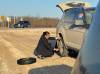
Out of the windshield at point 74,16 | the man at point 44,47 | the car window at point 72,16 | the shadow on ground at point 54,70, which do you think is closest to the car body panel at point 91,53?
the shadow on ground at point 54,70

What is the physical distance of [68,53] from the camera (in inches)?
558

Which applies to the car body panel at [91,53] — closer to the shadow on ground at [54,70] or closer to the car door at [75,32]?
the shadow on ground at [54,70]

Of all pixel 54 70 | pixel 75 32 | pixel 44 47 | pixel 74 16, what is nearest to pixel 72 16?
pixel 74 16

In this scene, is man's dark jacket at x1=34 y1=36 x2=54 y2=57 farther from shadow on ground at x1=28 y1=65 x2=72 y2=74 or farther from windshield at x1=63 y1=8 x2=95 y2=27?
shadow on ground at x1=28 y1=65 x2=72 y2=74

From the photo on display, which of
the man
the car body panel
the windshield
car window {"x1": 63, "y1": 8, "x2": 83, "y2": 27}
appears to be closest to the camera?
the car body panel

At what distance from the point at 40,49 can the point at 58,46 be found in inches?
32.1

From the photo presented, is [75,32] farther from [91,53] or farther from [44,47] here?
[91,53]

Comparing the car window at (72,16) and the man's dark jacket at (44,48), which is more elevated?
the car window at (72,16)

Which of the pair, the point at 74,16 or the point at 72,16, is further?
the point at 72,16

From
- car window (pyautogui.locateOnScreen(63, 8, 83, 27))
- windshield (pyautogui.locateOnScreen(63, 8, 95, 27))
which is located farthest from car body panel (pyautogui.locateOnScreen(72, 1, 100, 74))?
car window (pyautogui.locateOnScreen(63, 8, 83, 27))

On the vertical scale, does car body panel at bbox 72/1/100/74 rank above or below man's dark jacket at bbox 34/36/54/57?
above

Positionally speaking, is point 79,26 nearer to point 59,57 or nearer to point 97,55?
point 59,57

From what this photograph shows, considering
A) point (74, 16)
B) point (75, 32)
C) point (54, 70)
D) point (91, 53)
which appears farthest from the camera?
point (74, 16)

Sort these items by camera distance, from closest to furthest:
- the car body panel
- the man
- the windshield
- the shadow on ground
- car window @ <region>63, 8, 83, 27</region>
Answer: the car body panel, the shadow on ground, the windshield, car window @ <region>63, 8, 83, 27</region>, the man
